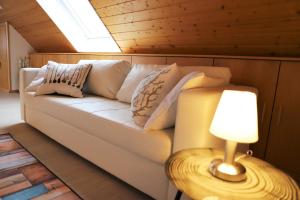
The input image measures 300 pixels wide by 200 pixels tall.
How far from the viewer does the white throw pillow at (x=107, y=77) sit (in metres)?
2.39


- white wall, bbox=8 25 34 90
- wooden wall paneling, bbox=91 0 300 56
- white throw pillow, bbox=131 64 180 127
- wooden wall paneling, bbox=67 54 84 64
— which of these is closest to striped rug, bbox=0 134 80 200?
white throw pillow, bbox=131 64 180 127

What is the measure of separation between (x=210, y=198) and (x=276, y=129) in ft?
4.06

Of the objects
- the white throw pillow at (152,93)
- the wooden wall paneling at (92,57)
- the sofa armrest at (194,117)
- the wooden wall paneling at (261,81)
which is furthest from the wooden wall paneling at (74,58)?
the sofa armrest at (194,117)

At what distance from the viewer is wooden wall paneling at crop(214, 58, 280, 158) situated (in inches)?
68.1

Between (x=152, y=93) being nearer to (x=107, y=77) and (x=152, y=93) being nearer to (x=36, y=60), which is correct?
(x=107, y=77)

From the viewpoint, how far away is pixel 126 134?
1.49m

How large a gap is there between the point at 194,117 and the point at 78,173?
1087mm

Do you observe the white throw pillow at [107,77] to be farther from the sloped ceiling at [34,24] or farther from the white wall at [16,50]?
the white wall at [16,50]

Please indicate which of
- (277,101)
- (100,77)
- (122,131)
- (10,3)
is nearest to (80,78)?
(100,77)

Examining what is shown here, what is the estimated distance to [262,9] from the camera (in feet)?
4.79

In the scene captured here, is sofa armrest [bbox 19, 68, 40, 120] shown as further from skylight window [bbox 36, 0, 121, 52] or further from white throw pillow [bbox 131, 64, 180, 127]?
white throw pillow [bbox 131, 64, 180, 127]

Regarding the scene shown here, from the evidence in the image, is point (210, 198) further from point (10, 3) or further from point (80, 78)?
point (10, 3)

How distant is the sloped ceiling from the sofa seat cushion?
1604mm

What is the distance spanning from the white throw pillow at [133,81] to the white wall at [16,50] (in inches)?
148
